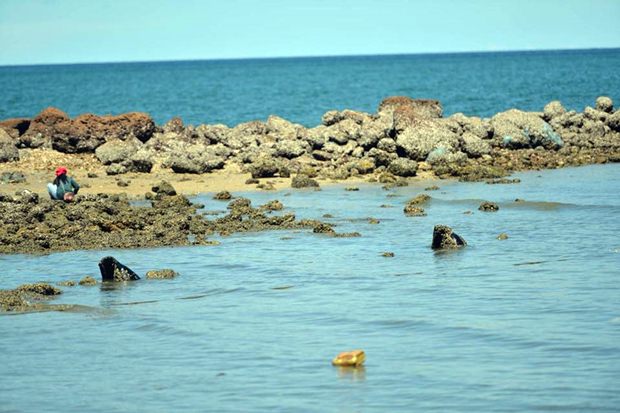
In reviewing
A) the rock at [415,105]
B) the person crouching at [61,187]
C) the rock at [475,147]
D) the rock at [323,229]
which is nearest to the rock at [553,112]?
the rock at [415,105]

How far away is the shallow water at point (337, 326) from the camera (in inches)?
427

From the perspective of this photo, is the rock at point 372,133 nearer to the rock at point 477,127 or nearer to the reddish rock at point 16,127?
the rock at point 477,127

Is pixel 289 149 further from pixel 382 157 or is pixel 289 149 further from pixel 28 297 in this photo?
pixel 28 297

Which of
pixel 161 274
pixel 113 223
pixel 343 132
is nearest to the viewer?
pixel 161 274

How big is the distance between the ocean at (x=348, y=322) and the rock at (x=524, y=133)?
31.6ft

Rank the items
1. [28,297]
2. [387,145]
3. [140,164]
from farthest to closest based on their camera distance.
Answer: [387,145], [140,164], [28,297]

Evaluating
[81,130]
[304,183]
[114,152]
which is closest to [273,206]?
[304,183]

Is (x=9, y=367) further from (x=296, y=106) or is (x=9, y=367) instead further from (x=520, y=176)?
(x=296, y=106)

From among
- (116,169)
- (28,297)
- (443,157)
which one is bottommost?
(28,297)

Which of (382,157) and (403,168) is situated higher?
(382,157)

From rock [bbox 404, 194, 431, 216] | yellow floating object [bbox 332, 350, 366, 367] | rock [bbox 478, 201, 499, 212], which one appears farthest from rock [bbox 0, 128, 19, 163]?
yellow floating object [bbox 332, 350, 366, 367]

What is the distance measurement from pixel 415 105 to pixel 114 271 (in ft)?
74.1

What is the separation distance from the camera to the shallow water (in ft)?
35.6

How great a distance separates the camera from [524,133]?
3453 cm
